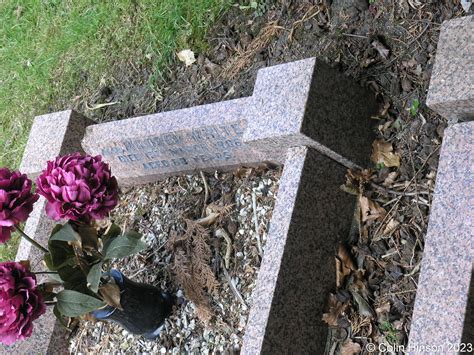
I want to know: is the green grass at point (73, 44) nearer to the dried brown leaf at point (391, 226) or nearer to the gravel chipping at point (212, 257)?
the gravel chipping at point (212, 257)

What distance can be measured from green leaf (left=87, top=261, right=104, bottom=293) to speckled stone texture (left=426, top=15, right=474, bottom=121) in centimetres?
143

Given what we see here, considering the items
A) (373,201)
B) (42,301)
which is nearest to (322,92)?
(373,201)

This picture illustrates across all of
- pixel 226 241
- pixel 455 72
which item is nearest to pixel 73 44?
pixel 226 241

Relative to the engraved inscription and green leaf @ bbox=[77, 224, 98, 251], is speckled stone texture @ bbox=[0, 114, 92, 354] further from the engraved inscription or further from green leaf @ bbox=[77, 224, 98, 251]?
green leaf @ bbox=[77, 224, 98, 251]

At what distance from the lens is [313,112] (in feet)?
8.27

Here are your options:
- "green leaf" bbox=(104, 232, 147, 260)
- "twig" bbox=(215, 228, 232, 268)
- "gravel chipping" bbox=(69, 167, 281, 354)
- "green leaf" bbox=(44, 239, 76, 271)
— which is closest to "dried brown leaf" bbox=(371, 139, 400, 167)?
"gravel chipping" bbox=(69, 167, 281, 354)

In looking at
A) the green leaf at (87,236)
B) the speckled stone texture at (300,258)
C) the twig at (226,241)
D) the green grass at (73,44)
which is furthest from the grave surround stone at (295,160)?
the green grass at (73,44)

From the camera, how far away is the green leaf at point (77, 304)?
2.44m

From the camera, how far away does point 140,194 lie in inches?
141

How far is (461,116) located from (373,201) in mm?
524

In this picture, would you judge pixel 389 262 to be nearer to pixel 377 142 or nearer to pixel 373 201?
pixel 373 201

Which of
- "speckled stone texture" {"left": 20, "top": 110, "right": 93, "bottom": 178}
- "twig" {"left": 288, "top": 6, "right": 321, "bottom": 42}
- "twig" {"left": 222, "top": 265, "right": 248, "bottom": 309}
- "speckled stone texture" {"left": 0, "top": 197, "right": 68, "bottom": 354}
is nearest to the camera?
"twig" {"left": 222, "top": 265, "right": 248, "bottom": 309}

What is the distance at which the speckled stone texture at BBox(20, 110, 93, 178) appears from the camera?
363cm

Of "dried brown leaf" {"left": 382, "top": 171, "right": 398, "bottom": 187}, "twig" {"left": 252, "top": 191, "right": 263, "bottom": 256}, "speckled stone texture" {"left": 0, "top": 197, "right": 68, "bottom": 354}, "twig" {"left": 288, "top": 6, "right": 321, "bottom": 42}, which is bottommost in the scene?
"speckled stone texture" {"left": 0, "top": 197, "right": 68, "bottom": 354}
